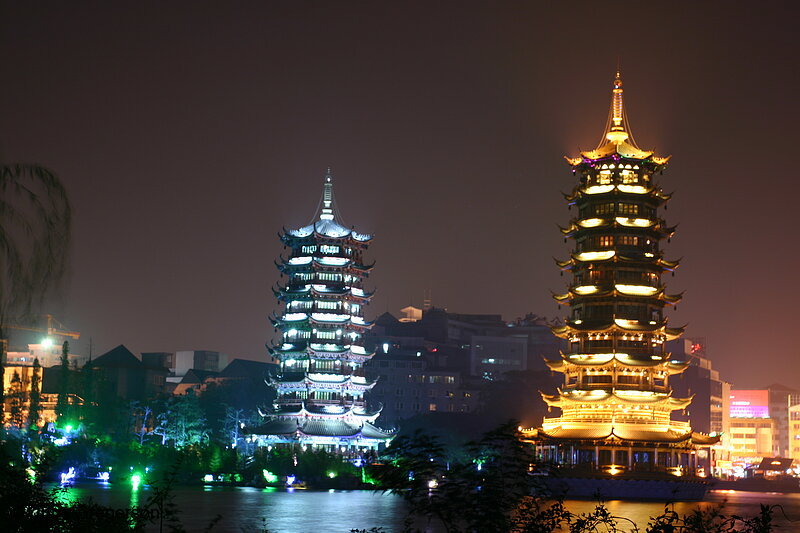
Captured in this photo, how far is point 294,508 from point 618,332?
126 ft

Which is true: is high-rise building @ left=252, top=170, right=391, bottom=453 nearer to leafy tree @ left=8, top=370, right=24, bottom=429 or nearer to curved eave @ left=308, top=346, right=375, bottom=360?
curved eave @ left=308, top=346, right=375, bottom=360

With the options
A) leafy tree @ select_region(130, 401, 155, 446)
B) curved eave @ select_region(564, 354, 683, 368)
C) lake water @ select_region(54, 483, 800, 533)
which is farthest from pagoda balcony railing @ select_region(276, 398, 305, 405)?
curved eave @ select_region(564, 354, 683, 368)

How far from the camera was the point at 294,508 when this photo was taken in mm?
80500

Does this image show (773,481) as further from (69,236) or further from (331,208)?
(69,236)

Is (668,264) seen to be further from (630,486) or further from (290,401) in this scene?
(290,401)

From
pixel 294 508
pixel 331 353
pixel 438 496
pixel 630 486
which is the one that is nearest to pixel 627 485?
pixel 630 486

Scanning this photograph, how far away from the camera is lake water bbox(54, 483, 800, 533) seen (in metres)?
65.8

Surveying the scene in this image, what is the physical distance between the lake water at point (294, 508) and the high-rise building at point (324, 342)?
65.0 ft

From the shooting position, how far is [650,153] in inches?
4407

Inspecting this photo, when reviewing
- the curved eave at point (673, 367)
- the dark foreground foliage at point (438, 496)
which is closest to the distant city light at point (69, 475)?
the curved eave at point (673, 367)

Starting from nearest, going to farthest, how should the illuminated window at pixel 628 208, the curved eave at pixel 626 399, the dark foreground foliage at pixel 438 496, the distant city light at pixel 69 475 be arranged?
the dark foreground foliage at pixel 438 496, the distant city light at pixel 69 475, the curved eave at pixel 626 399, the illuminated window at pixel 628 208

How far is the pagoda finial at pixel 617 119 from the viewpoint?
115438mm

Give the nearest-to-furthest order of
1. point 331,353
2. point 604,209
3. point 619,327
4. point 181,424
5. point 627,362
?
point 627,362 → point 619,327 → point 604,209 → point 181,424 → point 331,353

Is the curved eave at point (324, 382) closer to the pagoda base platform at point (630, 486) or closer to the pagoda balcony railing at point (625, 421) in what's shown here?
the pagoda balcony railing at point (625, 421)
